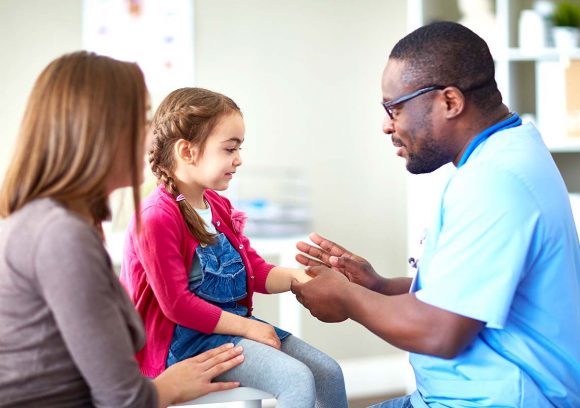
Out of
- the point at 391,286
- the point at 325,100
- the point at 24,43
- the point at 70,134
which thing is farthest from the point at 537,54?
the point at 70,134

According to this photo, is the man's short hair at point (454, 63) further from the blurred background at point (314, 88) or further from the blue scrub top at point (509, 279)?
the blurred background at point (314, 88)

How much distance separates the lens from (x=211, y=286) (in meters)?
1.45

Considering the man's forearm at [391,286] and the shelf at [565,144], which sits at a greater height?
the shelf at [565,144]

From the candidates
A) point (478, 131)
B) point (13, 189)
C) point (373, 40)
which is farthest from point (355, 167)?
point (13, 189)

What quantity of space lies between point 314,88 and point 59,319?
2.42m

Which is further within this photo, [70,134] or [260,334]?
[260,334]

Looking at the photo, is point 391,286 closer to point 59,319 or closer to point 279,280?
point 279,280

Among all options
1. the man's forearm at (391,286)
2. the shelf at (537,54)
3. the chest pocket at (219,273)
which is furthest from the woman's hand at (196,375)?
the shelf at (537,54)

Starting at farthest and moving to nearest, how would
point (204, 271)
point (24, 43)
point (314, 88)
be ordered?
1. point (314, 88)
2. point (24, 43)
3. point (204, 271)

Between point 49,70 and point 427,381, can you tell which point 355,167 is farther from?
point 49,70

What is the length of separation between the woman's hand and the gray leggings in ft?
0.08

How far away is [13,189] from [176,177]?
0.56 m

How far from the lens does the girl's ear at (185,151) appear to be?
4.99ft

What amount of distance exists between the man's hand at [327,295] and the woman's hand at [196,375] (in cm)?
16
